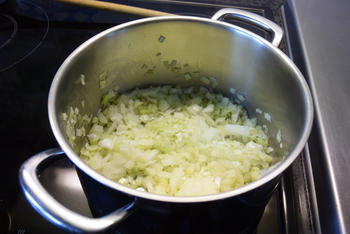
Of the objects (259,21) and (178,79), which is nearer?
(259,21)

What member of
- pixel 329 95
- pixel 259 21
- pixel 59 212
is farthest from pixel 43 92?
pixel 329 95

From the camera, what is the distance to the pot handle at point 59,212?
0.45 meters

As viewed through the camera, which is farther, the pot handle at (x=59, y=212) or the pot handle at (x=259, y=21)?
the pot handle at (x=259, y=21)

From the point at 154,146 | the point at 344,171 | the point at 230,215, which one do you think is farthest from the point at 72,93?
the point at 344,171

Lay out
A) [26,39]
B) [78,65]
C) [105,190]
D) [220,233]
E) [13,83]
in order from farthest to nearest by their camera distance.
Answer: [26,39]
[13,83]
[78,65]
[220,233]
[105,190]

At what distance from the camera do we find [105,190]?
0.51 m

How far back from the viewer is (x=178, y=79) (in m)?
1.04

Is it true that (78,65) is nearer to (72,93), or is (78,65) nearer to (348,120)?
(72,93)

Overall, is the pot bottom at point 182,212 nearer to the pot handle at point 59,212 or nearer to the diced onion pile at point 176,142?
the pot handle at point 59,212

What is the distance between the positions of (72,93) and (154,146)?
28 cm

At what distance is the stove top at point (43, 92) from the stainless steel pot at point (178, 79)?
5.0 inches

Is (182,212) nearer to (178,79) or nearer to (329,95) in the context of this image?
(178,79)

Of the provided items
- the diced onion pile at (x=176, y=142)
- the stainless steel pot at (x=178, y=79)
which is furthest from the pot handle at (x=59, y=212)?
the diced onion pile at (x=176, y=142)

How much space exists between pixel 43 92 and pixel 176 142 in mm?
497
